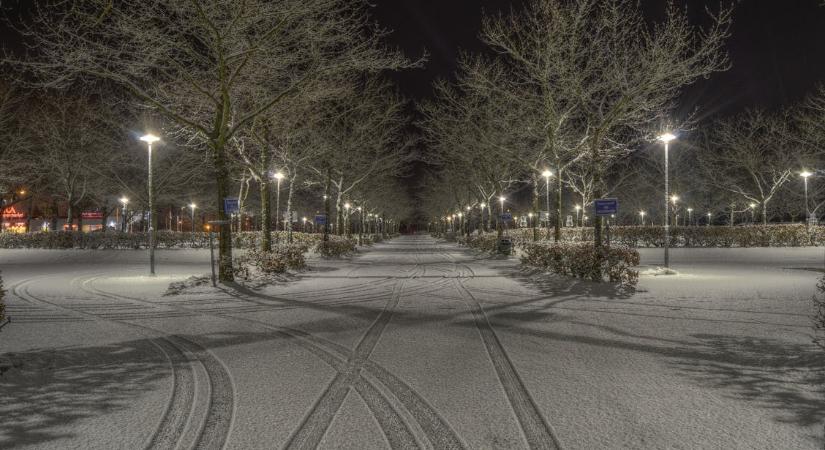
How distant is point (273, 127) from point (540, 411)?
64.5 feet

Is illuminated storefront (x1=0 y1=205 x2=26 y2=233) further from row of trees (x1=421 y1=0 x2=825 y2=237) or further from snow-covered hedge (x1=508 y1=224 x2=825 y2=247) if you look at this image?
snow-covered hedge (x1=508 y1=224 x2=825 y2=247)

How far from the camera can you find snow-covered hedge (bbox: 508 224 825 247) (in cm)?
3750

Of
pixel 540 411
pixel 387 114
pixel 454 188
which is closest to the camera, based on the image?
pixel 540 411

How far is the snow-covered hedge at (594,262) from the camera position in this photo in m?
14.0

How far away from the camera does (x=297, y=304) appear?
1101cm

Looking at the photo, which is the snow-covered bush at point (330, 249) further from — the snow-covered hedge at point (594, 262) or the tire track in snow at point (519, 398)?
the tire track in snow at point (519, 398)

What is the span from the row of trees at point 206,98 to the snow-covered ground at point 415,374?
376cm

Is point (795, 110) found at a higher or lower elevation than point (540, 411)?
higher

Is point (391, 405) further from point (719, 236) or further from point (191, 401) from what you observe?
point (719, 236)

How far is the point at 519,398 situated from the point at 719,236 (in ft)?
131

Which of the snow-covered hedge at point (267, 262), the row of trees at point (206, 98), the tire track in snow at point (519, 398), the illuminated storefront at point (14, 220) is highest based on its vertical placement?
the row of trees at point (206, 98)

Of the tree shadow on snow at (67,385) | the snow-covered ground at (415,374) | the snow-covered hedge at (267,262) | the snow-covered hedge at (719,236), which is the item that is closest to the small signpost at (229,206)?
the snow-covered hedge at (267,262)

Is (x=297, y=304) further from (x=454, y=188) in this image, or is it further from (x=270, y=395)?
(x=454, y=188)

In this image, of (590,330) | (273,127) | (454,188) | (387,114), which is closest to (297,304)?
(590,330)
